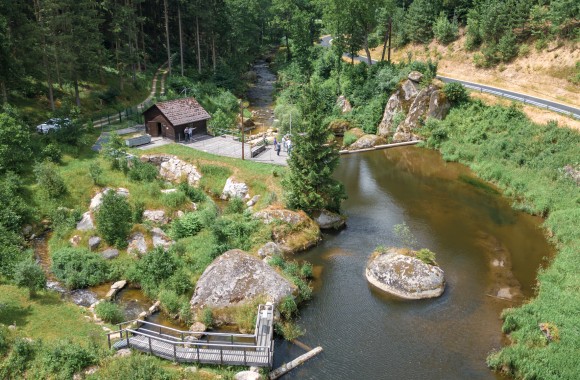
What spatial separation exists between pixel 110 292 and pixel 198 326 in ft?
22.6

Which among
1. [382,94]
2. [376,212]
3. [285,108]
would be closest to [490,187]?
[376,212]

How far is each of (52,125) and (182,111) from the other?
12990 mm

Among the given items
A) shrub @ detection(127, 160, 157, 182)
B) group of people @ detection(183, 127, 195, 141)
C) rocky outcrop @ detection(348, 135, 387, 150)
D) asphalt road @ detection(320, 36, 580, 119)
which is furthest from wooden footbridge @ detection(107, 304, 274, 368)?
asphalt road @ detection(320, 36, 580, 119)

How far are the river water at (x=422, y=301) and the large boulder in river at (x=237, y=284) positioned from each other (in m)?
2.27

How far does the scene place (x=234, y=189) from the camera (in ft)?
137

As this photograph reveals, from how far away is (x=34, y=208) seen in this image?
35.2 metres

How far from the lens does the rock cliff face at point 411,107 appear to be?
191ft

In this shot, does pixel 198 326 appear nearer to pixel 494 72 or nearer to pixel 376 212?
pixel 376 212

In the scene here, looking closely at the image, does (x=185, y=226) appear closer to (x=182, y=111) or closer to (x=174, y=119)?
(x=174, y=119)

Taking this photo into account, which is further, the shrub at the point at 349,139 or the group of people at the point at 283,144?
the shrub at the point at 349,139

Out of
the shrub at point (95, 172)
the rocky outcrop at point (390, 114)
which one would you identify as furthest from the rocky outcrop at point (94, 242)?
the rocky outcrop at point (390, 114)

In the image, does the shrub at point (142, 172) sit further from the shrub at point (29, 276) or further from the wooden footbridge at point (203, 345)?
the wooden footbridge at point (203, 345)

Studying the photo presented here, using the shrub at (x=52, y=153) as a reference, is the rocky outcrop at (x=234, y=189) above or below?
below

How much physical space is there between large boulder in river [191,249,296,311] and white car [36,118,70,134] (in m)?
26.0
